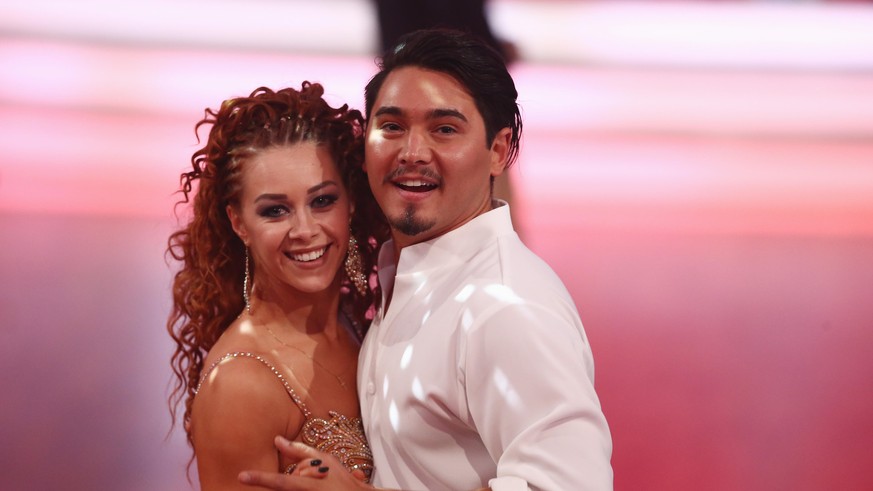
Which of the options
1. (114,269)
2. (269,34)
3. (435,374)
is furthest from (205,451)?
(269,34)

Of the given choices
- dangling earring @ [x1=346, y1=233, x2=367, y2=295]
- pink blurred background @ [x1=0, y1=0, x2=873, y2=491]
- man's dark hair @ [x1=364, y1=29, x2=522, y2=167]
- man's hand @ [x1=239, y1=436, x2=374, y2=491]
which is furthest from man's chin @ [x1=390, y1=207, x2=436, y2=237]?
pink blurred background @ [x1=0, y1=0, x2=873, y2=491]

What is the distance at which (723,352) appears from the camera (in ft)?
11.4

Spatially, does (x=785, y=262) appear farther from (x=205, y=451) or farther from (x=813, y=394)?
(x=205, y=451)

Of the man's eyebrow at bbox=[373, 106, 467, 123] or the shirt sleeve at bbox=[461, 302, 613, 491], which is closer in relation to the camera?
the shirt sleeve at bbox=[461, 302, 613, 491]

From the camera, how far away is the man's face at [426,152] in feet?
6.57

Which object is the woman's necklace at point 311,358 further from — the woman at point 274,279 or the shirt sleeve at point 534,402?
the shirt sleeve at point 534,402

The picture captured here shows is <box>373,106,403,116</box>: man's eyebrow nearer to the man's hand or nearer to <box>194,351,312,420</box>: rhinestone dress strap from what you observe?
<box>194,351,312,420</box>: rhinestone dress strap

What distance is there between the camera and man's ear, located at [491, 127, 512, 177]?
2113 millimetres

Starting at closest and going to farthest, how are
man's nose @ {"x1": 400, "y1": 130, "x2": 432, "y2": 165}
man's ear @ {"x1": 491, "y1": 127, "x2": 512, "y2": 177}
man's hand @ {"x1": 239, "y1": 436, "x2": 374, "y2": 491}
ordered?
man's hand @ {"x1": 239, "y1": 436, "x2": 374, "y2": 491} < man's nose @ {"x1": 400, "y1": 130, "x2": 432, "y2": 165} < man's ear @ {"x1": 491, "y1": 127, "x2": 512, "y2": 177}

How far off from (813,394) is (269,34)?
7.71 ft

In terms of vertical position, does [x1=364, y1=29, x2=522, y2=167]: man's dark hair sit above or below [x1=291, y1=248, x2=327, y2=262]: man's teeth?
above

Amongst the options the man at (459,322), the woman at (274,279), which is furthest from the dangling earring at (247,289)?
the man at (459,322)

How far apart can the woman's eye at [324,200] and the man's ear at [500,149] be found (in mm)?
366

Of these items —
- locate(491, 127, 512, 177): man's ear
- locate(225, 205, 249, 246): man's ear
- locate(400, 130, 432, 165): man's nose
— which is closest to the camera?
locate(400, 130, 432, 165): man's nose
